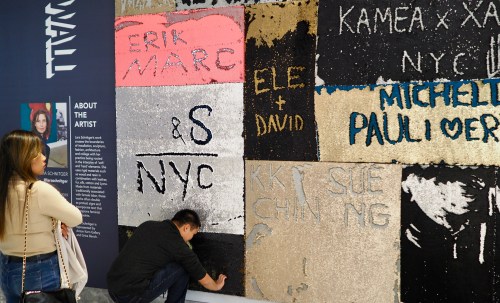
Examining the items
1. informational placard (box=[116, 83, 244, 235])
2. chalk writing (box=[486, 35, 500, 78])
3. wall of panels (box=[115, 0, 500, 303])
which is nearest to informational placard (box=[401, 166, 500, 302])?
wall of panels (box=[115, 0, 500, 303])

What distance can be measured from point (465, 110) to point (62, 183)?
2.97 meters

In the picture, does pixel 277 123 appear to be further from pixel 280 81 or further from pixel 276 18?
pixel 276 18

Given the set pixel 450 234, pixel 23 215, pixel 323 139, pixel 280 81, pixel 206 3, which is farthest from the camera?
pixel 206 3

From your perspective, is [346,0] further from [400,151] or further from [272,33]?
[400,151]

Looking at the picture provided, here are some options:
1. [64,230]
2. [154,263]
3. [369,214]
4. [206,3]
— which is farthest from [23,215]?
[369,214]

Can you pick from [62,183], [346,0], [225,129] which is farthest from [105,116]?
[346,0]

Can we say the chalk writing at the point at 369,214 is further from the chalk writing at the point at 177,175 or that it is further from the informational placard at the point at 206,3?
the informational placard at the point at 206,3

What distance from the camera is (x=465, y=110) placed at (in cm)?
279

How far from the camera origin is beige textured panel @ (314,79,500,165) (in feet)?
9.07

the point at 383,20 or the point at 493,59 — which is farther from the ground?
the point at 383,20

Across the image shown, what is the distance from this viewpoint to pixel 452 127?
2822 millimetres

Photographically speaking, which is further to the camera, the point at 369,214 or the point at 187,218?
the point at 187,218

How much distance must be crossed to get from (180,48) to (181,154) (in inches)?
28.8

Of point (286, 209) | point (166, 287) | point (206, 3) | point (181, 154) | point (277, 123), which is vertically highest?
point (206, 3)
